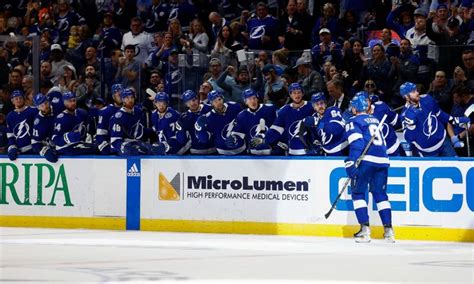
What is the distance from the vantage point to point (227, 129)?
58.1 ft

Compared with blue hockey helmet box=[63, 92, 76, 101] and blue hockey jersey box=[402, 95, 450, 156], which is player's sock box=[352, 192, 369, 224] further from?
blue hockey helmet box=[63, 92, 76, 101]

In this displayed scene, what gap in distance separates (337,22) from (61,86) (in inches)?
180

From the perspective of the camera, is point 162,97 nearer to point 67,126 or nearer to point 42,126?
point 67,126

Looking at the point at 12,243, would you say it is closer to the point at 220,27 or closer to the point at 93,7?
the point at 220,27

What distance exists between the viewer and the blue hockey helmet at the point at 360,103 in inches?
616

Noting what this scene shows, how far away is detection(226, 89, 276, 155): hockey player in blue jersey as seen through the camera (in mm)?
17469

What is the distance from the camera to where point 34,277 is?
37.1 ft

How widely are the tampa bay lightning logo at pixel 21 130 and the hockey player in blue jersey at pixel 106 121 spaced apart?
118 cm

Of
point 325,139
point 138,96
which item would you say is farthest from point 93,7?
point 325,139

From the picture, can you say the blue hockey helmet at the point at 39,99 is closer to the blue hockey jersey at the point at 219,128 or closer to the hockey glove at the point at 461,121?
the blue hockey jersey at the point at 219,128

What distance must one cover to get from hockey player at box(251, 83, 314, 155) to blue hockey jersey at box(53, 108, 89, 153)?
3.09 metres

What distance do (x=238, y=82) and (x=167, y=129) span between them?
1237 mm

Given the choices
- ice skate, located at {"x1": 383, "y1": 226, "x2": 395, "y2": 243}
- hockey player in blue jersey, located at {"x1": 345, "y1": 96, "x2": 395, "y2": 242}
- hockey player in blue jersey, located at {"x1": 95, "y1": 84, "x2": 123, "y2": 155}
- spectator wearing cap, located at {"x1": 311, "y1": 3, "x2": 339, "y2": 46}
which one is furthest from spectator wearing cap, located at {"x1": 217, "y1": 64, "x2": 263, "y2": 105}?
ice skate, located at {"x1": 383, "y1": 226, "x2": 395, "y2": 243}

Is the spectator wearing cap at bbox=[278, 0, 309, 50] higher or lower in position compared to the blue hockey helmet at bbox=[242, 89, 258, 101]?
higher
